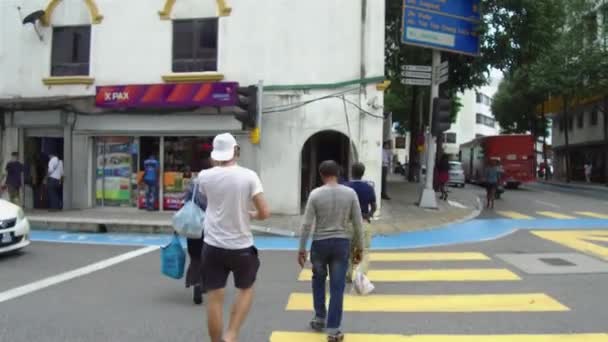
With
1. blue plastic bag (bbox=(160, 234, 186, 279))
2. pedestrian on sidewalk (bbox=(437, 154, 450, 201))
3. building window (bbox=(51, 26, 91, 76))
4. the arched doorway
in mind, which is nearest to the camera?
blue plastic bag (bbox=(160, 234, 186, 279))

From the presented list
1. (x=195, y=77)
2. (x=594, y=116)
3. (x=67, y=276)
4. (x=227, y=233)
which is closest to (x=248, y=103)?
(x=195, y=77)

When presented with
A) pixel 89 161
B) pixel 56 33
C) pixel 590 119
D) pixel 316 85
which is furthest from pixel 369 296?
pixel 590 119

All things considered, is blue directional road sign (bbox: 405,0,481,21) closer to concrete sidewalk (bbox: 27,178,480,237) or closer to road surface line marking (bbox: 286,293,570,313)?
concrete sidewalk (bbox: 27,178,480,237)

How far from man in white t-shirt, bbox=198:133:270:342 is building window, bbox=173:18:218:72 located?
419 inches

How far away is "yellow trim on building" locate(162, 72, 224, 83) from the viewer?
45.9ft

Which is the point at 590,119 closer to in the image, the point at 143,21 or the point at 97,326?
the point at 143,21

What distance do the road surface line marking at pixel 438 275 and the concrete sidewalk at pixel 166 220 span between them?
400 centimetres

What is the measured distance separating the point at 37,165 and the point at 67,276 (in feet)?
29.3

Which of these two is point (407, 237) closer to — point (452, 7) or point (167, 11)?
point (452, 7)

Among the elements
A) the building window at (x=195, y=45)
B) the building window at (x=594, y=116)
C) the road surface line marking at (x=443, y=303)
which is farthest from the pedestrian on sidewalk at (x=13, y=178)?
the building window at (x=594, y=116)

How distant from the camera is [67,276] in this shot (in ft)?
25.1

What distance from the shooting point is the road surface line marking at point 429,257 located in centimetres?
898

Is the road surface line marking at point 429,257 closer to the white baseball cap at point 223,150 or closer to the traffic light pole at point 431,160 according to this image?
the white baseball cap at point 223,150

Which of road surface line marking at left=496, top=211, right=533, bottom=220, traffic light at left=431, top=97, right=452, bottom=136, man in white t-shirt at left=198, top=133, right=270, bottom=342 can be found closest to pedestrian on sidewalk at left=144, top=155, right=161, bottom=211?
traffic light at left=431, top=97, right=452, bottom=136
